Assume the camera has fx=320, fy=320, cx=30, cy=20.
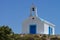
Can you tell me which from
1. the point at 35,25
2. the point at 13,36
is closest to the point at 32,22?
the point at 35,25

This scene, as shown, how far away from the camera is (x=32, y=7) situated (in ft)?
157

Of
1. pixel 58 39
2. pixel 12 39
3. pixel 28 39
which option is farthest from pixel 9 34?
pixel 58 39

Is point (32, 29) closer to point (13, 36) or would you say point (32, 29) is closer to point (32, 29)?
point (32, 29)

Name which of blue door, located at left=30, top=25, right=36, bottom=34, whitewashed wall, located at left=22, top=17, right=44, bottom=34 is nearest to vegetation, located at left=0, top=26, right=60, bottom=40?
whitewashed wall, located at left=22, top=17, right=44, bottom=34

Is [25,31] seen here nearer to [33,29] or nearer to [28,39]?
[33,29]

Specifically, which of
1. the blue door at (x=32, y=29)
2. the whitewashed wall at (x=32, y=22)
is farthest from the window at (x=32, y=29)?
the whitewashed wall at (x=32, y=22)

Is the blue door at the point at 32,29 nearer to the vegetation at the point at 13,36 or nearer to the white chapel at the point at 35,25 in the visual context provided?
the white chapel at the point at 35,25

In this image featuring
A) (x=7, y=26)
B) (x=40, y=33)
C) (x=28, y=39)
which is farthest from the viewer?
(x=40, y=33)

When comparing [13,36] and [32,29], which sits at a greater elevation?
[32,29]

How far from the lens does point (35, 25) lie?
46.7 metres

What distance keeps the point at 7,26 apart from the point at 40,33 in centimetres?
930

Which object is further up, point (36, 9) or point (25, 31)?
point (36, 9)

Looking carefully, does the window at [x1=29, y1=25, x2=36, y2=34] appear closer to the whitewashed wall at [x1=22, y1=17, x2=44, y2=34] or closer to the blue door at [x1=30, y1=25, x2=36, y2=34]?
the blue door at [x1=30, y1=25, x2=36, y2=34]

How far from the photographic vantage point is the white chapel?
46031 millimetres
